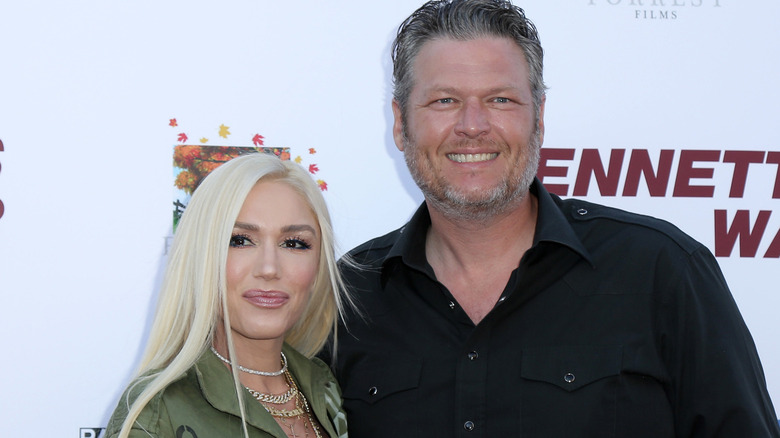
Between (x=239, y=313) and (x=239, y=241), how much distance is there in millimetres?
152

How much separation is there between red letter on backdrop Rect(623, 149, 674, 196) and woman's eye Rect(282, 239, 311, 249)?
3.56 feet

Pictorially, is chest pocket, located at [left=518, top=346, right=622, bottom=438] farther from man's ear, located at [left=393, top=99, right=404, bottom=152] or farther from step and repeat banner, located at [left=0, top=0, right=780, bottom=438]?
step and repeat banner, located at [left=0, top=0, right=780, bottom=438]

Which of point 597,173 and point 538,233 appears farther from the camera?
point 597,173

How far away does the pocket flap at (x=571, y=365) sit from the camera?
1.70m

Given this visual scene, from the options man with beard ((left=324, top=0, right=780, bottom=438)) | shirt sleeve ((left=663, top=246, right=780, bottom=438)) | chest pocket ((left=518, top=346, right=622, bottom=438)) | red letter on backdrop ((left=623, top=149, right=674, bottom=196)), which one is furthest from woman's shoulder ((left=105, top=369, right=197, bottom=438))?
red letter on backdrop ((left=623, top=149, right=674, bottom=196))

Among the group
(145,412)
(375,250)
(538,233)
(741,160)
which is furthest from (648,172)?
(145,412)

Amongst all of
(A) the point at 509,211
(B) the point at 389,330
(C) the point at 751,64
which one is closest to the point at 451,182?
(A) the point at 509,211

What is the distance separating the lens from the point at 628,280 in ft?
5.77

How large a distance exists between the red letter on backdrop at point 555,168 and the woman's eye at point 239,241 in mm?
1032

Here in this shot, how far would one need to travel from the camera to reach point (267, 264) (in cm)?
172

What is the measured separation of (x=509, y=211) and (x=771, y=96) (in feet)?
3.48

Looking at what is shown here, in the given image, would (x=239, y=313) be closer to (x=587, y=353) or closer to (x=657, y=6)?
(x=587, y=353)

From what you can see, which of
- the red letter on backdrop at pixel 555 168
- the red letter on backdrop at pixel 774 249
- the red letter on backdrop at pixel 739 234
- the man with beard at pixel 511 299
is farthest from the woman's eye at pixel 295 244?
the red letter on backdrop at pixel 774 249

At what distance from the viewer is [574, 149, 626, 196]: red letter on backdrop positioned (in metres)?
2.44
